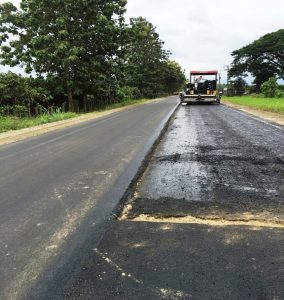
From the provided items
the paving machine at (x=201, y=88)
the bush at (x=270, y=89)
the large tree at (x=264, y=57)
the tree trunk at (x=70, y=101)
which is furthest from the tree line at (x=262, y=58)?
the tree trunk at (x=70, y=101)

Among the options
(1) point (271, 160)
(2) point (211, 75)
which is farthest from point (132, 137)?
(2) point (211, 75)

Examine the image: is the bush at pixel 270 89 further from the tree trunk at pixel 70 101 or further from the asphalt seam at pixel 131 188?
the asphalt seam at pixel 131 188

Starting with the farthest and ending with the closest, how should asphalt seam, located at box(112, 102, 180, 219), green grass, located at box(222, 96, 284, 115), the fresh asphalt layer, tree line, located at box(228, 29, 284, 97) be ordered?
tree line, located at box(228, 29, 284, 97) → green grass, located at box(222, 96, 284, 115) → asphalt seam, located at box(112, 102, 180, 219) → the fresh asphalt layer

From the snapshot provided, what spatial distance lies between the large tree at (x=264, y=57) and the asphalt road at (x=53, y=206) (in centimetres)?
6894

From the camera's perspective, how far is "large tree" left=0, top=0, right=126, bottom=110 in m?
28.8

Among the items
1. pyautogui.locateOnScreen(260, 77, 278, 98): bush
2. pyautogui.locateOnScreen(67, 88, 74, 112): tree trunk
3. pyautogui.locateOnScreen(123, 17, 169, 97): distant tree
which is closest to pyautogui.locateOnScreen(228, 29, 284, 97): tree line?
pyautogui.locateOnScreen(260, 77, 278, 98): bush

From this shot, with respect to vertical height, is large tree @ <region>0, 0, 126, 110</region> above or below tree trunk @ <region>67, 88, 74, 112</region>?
above

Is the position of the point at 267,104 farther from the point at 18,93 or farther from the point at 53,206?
the point at 53,206

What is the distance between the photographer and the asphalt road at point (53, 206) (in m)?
3.51

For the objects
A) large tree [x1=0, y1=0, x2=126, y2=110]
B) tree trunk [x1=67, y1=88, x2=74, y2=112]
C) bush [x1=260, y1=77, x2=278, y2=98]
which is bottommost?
bush [x1=260, y1=77, x2=278, y2=98]

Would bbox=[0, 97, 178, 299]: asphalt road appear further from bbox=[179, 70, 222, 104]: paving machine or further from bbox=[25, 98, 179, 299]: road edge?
bbox=[179, 70, 222, 104]: paving machine

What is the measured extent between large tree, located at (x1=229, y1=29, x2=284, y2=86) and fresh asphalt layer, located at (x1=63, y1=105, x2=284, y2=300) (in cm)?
7070

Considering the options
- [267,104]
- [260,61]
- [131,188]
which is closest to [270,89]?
[260,61]

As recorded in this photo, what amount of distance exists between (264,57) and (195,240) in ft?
251
